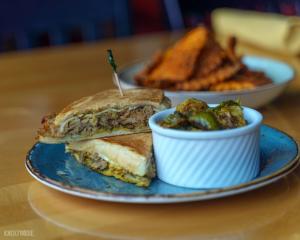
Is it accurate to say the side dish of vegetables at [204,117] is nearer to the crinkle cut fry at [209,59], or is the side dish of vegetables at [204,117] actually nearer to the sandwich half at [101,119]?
the sandwich half at [101,119]

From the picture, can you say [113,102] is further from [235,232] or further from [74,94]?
[74,94]

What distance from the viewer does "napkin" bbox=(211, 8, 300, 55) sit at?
1.73 meters

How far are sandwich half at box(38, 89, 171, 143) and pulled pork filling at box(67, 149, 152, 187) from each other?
0.03 m

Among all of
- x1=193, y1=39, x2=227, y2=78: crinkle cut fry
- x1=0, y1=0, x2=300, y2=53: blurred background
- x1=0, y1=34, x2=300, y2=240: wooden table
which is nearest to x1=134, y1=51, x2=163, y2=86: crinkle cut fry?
x1=193, y1=39, x2=227, y2=78: crinkle cut fry

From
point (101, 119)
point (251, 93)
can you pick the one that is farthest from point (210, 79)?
point (101, 119)

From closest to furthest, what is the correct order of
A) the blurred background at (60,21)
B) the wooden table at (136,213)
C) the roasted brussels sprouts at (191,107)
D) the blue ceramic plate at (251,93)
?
the wooden table at (136,213) < the roasted brussels sprouts at (191,107) < the blue ceramic plate at (251,93) < the blurred background at (60,21)

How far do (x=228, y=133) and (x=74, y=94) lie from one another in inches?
30.4

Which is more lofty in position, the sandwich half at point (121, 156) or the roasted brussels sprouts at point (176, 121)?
the roasted brussels sprouts at point (176, 121)

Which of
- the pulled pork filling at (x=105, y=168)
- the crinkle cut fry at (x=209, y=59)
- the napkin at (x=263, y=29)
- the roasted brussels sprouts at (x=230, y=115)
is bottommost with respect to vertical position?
the napkin at (x=263, y=29)

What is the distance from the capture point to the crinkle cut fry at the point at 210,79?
4.16 ft

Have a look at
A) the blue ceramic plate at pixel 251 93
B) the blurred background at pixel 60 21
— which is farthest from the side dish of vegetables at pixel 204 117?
the blurred background at pixel 60 21

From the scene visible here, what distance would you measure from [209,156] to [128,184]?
0.11 meters

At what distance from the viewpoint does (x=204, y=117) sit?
2.47 ft

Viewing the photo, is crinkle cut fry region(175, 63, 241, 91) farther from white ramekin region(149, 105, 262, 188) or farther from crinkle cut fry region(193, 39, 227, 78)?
white ramekin region(149, 105, 262, 188)
